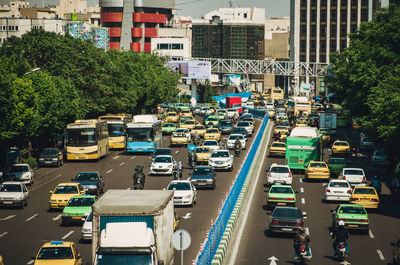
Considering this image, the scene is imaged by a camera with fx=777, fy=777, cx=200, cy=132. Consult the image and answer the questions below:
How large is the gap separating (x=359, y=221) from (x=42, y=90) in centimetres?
3315

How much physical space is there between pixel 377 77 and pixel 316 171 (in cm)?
1923

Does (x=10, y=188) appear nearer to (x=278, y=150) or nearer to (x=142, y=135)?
(x=142, y=135)

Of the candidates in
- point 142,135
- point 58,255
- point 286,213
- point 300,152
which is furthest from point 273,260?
point 142,135

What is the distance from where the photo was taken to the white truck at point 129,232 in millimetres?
18484

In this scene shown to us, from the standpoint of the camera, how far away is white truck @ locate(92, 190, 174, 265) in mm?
18484

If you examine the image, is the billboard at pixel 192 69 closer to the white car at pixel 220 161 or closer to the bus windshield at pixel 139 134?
the bus windshield at pixel 139 134

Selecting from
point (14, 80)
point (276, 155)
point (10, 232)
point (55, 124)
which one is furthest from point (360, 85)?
point (10, 232)

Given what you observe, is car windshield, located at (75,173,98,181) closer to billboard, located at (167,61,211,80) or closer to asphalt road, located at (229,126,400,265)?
asphalt road, located at (229,126,400,265)

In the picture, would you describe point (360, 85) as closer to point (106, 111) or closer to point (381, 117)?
point (381, 117)

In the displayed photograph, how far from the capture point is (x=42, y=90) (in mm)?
58094

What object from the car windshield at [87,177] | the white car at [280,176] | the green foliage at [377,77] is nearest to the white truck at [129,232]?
the car windshield at [87,177]

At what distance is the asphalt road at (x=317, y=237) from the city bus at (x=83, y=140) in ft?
55.6

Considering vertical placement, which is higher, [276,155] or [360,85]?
[360,85]

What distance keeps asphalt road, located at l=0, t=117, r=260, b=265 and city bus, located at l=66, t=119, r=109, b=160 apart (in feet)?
2.65
